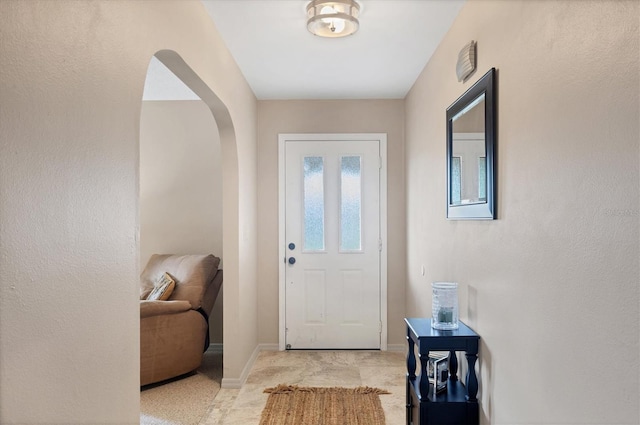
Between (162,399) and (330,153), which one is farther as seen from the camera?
(330,153)

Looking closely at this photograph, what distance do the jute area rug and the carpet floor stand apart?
0.45 m

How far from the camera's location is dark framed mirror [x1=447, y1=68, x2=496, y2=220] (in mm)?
2047

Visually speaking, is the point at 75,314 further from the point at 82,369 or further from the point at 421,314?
the point at 421,314

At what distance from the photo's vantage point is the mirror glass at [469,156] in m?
2.18

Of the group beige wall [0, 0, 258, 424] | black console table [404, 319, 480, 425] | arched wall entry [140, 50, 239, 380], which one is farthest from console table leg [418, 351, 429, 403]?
arched wall entry [140, 50, 239, 380]

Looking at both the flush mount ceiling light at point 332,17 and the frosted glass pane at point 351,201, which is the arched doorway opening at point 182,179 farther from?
the flush mount ceiling light at point 332,17

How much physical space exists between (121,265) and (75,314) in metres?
0.30

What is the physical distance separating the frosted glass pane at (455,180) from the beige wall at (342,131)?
5.89 feet

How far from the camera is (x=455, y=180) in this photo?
2615 mm

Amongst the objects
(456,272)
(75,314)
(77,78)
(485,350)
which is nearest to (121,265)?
(75,314)

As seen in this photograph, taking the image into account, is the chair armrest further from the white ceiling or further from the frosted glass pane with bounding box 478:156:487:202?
the frosted glass pane with bounding box 478:156:487:202

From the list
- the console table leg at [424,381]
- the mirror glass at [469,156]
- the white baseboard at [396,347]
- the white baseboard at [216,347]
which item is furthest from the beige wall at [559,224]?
the white baseboard at [216,347]

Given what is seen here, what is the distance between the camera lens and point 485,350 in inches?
83.8

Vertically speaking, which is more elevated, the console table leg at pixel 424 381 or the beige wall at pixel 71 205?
the beige wall at pixel 71 205
